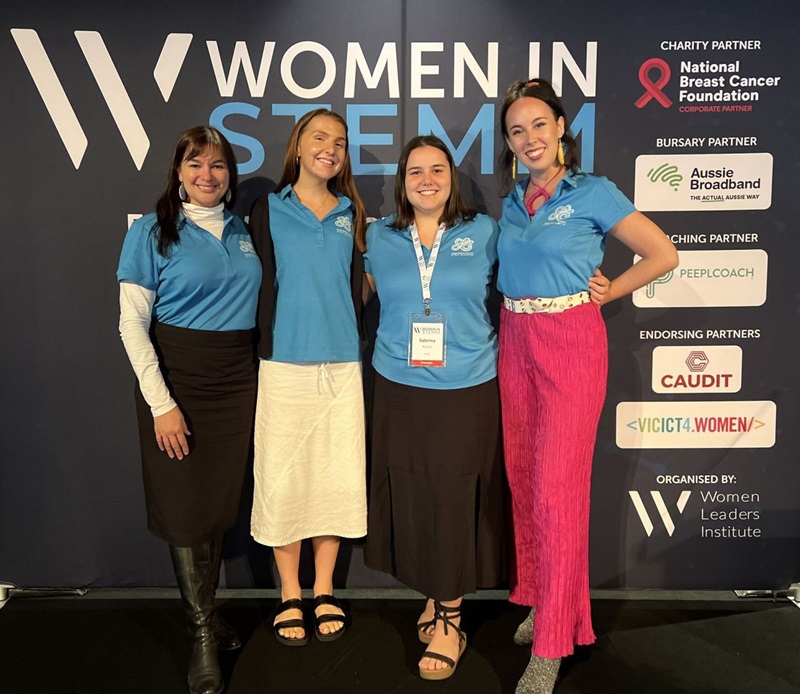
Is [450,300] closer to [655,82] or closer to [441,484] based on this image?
[441,484]

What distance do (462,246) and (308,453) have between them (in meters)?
0.91

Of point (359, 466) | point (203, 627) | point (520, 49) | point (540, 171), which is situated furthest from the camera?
point (520, 49)

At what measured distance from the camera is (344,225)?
2.32 metres

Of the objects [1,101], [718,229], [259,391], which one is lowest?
[259,391]

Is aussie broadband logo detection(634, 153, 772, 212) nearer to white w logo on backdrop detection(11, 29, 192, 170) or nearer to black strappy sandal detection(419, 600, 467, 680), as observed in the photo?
black strappy sandal detection(419, 600, 467, 680)

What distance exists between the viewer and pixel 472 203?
2.73m

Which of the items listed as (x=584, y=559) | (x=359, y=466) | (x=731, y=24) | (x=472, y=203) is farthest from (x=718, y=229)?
(x=359, y=466)

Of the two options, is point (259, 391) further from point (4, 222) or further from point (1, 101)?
point (1, 101)

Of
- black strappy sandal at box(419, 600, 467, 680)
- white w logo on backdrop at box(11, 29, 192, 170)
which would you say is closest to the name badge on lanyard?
black strappy sandal at box(419, 600, 467, 680)

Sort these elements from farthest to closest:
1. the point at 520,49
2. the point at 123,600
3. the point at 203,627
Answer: the point at 123,600 < the point at 520,49 < the point at 203,627

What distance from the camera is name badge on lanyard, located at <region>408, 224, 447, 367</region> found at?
2.14 metres

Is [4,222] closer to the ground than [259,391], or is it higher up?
higher up

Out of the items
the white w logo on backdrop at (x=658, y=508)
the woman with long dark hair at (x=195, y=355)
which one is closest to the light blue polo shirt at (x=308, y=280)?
the woman with long dark hair at (x=195, y=355)

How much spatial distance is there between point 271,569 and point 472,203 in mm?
1768
